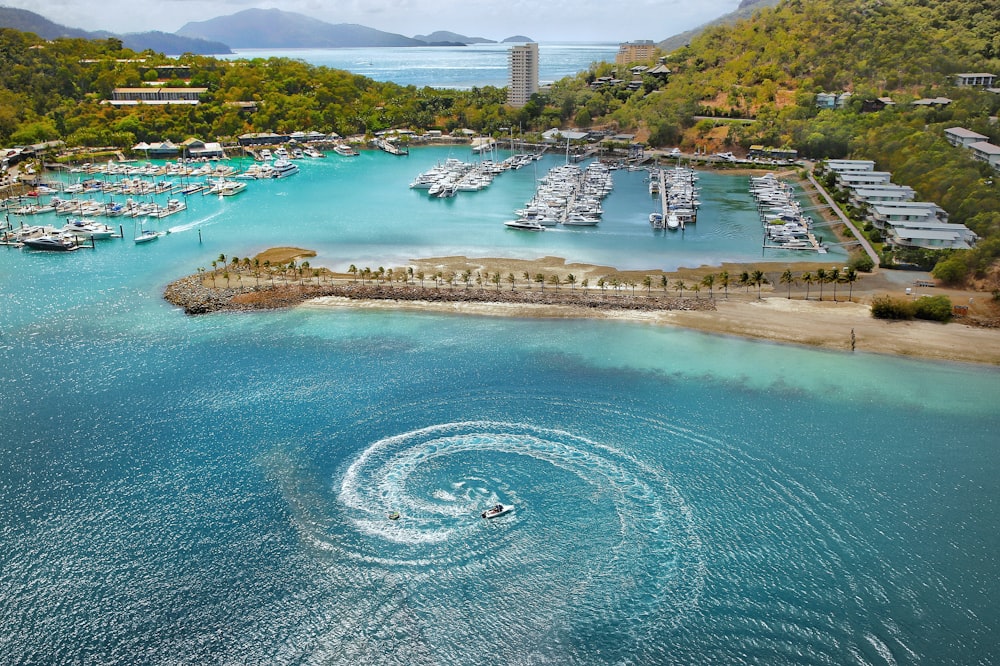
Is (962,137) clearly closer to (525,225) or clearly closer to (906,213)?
(906,213)

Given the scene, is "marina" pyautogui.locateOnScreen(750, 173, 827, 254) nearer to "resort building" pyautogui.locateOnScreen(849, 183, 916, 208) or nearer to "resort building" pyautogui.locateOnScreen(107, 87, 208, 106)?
"resort building" pyautogui.locateOnScreen(849, 183, 916, 208)

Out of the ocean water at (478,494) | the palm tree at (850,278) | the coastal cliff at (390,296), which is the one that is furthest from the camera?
the palm tree at (850,278)

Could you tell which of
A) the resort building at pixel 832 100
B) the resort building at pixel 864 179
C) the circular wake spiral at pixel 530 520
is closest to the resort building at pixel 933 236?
the resort building at pixel 864 179

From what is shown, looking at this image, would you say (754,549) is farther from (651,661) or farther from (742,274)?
(742,274)

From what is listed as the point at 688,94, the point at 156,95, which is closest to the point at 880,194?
the point at 688,94

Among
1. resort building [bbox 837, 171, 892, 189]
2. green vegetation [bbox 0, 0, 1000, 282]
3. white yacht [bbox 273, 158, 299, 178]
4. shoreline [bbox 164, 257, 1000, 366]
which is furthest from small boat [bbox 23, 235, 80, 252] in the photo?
resort building [bbox 837, 171, 892, 189]

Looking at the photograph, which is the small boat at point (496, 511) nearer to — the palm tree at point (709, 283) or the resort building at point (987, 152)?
the palm tree at point (709, 283)

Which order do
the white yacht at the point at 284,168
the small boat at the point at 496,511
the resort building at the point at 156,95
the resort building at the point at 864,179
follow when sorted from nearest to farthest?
the small boat at the point at 496,511, the resort building at the point at 864,179, the white yacht at the point at 284,168, the resort building at the point at 156,95

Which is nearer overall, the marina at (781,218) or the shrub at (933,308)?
the shrub at (933,308)
